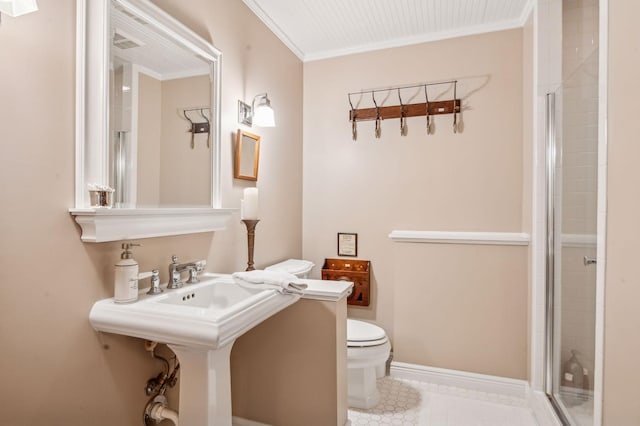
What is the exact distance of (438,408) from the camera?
2119mm

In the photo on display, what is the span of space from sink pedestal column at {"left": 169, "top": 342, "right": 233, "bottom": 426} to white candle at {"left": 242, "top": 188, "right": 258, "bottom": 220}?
32.9 inches

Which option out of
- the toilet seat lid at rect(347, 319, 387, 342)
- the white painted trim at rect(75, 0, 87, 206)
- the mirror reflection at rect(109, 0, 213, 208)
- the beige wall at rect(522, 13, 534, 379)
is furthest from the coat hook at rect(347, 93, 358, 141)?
the white painted trim at rect(75, 0, 87, 206)

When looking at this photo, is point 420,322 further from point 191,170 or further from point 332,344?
point 191,170

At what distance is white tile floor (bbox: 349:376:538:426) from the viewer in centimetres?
198

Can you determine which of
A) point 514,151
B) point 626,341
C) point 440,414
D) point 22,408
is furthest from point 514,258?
point 22,408

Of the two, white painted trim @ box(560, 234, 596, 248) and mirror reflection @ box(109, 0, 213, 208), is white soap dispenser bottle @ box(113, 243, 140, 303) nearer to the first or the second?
mirror reflection @ box(109, 0, 213, 208)

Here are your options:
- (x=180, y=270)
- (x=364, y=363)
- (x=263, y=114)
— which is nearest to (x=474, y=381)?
(x=364, y=363)

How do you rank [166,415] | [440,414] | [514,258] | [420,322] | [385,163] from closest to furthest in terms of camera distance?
[166,415] → [440,414] → [514,258] → [420,322] → [385,163]

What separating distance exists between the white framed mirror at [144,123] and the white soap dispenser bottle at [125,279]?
3.6 inches

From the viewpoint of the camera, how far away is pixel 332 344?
169 cm

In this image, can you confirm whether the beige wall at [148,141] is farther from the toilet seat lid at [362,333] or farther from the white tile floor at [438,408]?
the white tile floor at [438,408]

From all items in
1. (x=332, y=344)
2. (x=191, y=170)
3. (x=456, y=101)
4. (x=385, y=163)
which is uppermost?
(x=456, y=101)

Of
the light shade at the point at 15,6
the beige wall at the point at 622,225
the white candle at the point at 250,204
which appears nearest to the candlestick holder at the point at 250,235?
the white candle at the point at 250,204

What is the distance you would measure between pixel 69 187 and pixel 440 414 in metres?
2.16
